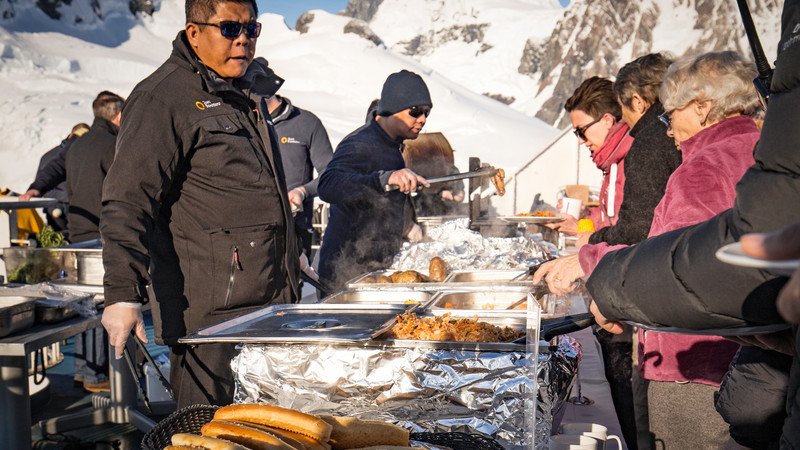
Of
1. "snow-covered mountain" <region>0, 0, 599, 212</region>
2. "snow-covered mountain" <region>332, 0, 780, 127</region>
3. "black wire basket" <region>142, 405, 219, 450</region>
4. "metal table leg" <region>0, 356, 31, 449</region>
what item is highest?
"snow-covered mountain" <region>332, 0, 780, 127</region>

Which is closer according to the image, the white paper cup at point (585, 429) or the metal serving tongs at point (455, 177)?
the white paper cup at point (585, 429)

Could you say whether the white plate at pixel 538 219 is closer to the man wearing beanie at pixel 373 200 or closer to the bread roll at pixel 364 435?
the man wearing beanie at pixel 373 200

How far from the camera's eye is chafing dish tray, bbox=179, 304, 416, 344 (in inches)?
71.1

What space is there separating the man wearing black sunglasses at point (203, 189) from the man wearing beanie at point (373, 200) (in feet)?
4.31

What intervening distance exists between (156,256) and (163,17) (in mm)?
56457

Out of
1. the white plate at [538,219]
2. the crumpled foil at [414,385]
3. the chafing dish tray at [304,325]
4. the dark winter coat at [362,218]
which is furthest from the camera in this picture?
the white plate at [538,219]

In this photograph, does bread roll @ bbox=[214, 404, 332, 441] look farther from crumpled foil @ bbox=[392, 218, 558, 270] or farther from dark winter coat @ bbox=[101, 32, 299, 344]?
crumpled foil @ bbox=[392, 218, 558, 270]

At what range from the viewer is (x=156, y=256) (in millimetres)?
2199

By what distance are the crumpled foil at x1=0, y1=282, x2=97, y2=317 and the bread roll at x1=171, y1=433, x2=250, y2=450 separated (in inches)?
83.0

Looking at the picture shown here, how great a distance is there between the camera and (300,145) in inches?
191

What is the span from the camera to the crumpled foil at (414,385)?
5.33 ft

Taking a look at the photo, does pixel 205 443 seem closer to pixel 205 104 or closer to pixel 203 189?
pixel 203 189

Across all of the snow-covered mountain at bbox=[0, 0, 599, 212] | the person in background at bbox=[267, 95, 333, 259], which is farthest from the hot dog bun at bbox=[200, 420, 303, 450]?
the snow-covered mountain at bbox=[0, 0, 599, 212]

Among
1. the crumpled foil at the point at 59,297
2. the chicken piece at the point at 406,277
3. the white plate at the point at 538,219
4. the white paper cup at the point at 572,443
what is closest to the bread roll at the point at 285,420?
the white paper cup at the point at 572,443
